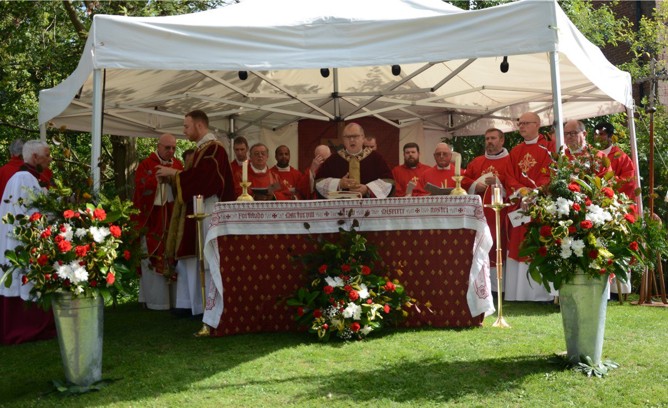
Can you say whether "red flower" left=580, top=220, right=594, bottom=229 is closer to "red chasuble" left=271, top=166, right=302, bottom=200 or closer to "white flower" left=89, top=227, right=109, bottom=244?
"white flower" left=89, top=227, right=109, bottom=244

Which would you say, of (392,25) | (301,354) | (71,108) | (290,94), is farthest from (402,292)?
(71,108)

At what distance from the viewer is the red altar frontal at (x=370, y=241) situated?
6957 mm

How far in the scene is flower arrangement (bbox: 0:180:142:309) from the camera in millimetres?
5082

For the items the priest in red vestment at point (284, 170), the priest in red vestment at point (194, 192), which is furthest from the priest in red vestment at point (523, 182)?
the priest in red vestment at point (194, 192)

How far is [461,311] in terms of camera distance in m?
7.02

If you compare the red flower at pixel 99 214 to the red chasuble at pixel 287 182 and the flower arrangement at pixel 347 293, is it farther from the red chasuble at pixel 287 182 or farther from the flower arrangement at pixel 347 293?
the red chasuble at pixel 287 182

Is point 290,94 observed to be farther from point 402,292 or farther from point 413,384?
point 413,384

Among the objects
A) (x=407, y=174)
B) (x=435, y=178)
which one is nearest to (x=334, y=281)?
(x=435, y=178)

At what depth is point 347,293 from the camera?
21.7 feet

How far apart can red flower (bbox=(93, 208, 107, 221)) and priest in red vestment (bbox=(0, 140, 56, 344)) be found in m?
2.32

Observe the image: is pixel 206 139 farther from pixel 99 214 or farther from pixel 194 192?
pixel 99 214

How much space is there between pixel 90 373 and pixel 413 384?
221 cm

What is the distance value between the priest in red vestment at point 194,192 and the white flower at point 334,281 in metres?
1.49

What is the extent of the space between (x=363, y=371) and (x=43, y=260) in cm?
230
